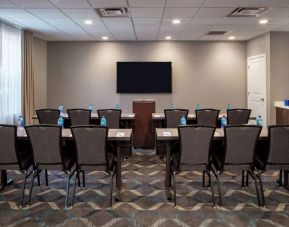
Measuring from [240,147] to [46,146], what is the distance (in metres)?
2.21

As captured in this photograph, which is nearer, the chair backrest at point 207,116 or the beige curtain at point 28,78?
the chair backrest at point 207,116

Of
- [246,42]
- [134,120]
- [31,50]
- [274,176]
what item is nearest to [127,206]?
[274,176]

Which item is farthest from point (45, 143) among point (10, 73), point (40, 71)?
point (40, 71)

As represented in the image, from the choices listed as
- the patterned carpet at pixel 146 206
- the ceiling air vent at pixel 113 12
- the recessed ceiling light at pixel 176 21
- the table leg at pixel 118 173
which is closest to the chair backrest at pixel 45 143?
the patterned carpet at pixel 146 206

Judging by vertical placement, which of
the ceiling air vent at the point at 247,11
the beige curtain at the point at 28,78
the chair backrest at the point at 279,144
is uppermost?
the ceiling air vent at the point at 247,11

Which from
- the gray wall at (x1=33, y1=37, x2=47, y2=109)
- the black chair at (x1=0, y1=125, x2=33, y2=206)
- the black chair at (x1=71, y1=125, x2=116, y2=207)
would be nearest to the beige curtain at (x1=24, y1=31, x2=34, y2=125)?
the gray wall at (x1=33, y1=37, x2=47, y2=109)

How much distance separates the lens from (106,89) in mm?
9016

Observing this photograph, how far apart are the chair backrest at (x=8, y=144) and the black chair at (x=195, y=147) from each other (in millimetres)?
1905

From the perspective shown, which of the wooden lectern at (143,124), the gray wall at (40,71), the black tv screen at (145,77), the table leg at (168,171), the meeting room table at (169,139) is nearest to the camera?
the meeting room table at (169,139)

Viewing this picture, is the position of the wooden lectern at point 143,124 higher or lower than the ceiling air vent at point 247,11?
lower

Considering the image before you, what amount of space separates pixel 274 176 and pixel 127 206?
2.47 m

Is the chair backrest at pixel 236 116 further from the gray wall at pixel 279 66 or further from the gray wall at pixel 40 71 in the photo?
the gray wall at pixel 40 71

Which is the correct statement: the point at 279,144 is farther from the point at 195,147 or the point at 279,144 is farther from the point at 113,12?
the point at 113,12

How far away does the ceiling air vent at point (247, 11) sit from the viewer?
16.8 feet
